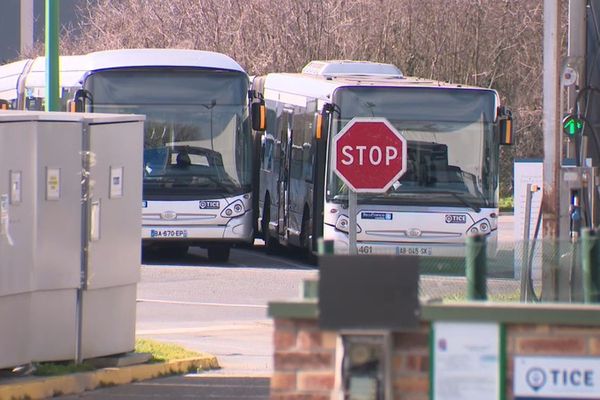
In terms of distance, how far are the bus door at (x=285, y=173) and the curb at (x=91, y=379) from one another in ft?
36.6

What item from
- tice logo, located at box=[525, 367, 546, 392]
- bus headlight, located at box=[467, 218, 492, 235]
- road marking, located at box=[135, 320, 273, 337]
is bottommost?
road marking, located at box=[135, 320, 273, 337]

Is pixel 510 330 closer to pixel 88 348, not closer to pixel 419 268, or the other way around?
pixel 419 268

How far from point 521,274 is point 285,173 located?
15.9m

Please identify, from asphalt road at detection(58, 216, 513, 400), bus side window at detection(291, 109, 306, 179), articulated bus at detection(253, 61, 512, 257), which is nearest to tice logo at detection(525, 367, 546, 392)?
asphalt road at detection(58, 216, 513, 400)

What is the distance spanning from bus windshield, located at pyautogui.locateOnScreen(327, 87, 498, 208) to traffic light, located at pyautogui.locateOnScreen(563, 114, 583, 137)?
165 inches

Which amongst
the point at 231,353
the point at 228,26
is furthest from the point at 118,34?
the point at 231,353

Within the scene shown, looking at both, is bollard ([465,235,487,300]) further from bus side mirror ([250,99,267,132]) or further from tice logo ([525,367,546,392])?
bus side mirror ([250,99,267,132])

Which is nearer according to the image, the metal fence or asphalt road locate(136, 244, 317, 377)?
the metal fence

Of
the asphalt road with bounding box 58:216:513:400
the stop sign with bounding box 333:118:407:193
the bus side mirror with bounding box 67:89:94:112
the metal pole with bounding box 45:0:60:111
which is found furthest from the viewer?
the bus side mirror with bounding box 67:89:94:112

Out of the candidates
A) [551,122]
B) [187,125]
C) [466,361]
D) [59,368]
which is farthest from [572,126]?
[466,361]

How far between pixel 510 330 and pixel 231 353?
6.81 metres

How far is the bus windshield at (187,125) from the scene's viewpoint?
67.3 ft

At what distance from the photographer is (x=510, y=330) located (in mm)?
5848

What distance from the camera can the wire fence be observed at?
6250mm
